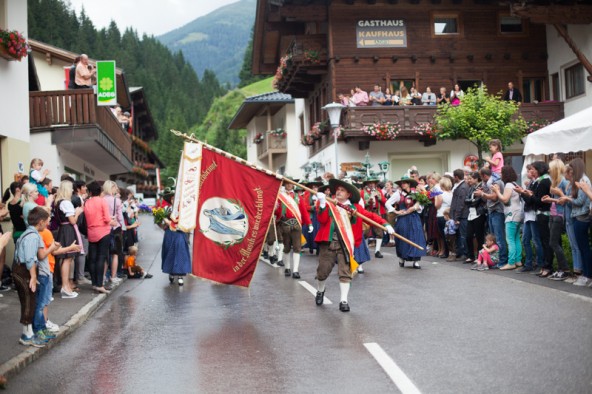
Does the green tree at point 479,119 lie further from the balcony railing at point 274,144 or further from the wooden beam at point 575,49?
the balcony railing at point 274,144

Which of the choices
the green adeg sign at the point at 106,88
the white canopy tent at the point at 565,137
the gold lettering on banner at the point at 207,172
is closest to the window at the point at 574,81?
the white canopy tent at the point at 565,137

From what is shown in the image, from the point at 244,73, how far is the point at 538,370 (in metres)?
126

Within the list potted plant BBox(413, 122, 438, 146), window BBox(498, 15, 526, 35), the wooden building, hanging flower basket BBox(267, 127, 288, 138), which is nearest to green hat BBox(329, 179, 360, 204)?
potted plant BBox(413, 122, 438, 146)

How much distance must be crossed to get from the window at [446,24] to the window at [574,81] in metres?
4.82

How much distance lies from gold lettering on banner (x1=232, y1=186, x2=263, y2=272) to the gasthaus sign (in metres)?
21.2

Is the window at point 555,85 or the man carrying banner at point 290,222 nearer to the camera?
the man carrying banner at point 290,222

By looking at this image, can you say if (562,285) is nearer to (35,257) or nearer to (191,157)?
(191,157)

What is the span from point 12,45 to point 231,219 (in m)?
8.33

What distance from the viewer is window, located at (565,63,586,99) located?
28312mm

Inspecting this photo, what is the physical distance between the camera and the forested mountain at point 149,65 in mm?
93688

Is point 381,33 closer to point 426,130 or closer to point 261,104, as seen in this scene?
point 426,130

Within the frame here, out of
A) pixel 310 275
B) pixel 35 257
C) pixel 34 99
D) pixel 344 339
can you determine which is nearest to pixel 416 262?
pixel 310 275

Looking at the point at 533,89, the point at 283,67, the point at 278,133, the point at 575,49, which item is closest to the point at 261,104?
the point at 278,133

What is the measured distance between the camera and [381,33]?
30.2m
